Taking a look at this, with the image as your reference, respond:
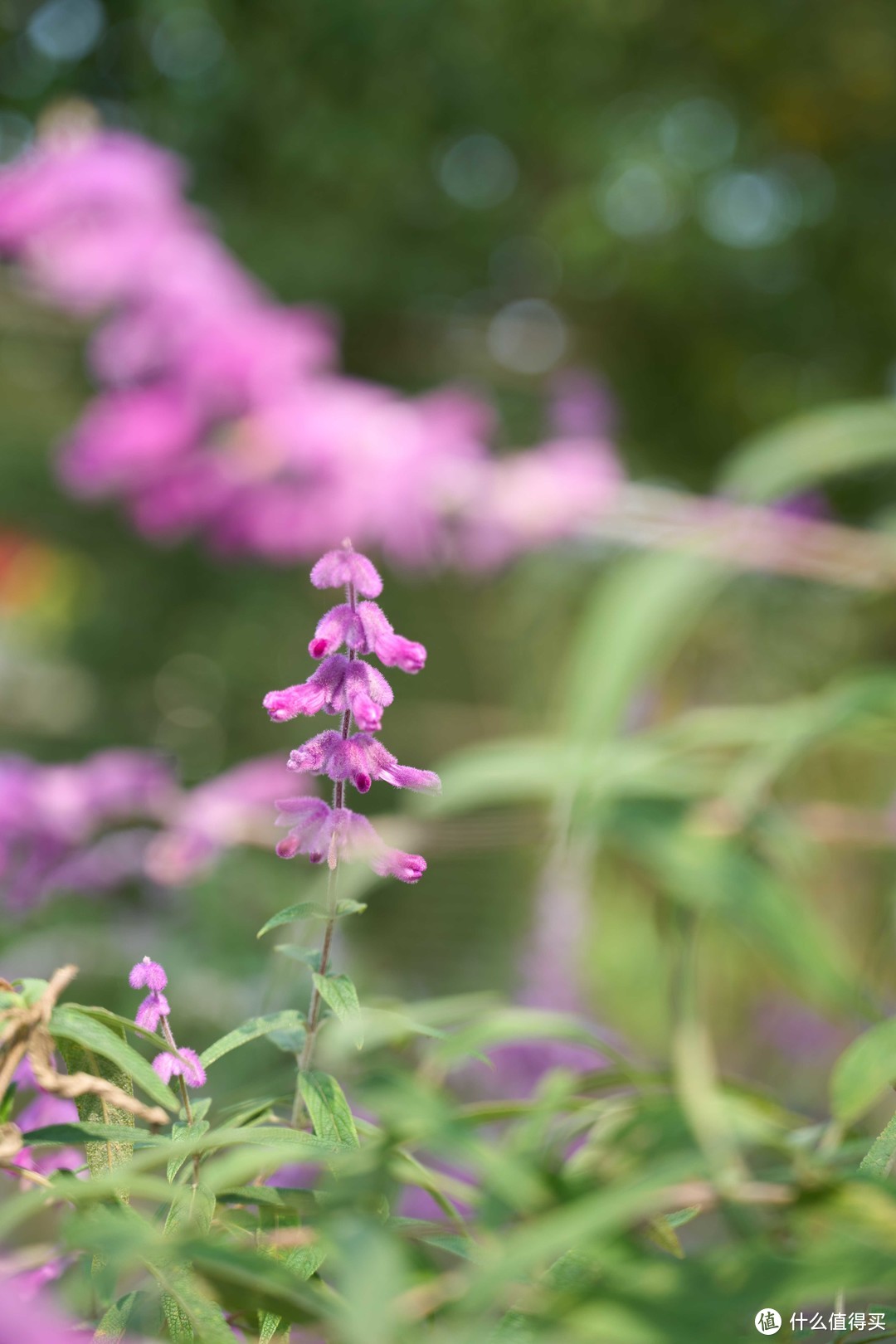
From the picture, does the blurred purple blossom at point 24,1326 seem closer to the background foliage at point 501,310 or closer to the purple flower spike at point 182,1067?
the purple flower spike at point 182,1067

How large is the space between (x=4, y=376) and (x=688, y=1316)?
188 cm

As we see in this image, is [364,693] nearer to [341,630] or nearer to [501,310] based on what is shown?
[341,630]

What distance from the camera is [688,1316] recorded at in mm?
137

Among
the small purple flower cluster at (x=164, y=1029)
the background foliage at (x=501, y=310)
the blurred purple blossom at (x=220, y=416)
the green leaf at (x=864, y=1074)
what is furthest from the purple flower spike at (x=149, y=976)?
the background foliage at (x=501, y=310)

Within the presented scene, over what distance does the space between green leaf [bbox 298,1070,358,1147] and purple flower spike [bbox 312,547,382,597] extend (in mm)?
81

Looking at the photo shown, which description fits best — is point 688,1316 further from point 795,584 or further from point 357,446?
point 795,584

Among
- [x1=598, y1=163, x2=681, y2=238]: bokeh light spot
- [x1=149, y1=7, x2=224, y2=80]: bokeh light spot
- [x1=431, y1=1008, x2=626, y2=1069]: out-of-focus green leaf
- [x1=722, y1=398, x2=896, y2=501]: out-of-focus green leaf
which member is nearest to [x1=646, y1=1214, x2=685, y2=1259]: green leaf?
[x1=431, y1=1008, x2=626, y2=1069]: out-of-focus green leaf

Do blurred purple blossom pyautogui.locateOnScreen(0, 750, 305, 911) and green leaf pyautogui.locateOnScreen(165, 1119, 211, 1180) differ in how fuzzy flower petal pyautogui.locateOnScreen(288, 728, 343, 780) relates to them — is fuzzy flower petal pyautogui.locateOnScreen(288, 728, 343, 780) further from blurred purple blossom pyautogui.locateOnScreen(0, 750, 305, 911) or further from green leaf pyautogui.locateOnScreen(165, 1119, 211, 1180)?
blurred purple blossom pyautogui.locateOnScreen(0, 750, 305, 911)

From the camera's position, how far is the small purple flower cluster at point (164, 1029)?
0.19 metres

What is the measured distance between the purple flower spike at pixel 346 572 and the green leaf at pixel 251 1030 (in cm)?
7

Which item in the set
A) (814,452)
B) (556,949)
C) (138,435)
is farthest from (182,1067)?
(556,949)

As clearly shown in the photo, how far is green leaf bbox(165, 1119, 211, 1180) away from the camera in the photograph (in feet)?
0.59

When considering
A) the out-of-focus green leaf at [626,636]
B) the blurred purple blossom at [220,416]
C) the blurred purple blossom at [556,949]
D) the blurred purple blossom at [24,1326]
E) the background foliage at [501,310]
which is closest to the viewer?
the blurred purple blossom at [24,1326]

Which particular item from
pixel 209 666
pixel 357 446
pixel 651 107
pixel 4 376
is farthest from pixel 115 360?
pixel 651 107
